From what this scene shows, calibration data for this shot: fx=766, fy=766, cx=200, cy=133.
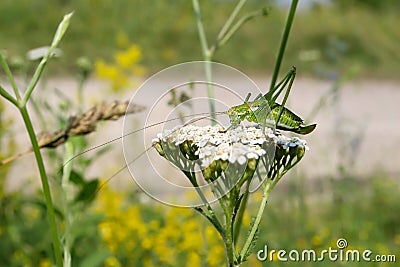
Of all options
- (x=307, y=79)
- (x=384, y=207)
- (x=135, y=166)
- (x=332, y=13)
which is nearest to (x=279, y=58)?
(x=135, y=166)

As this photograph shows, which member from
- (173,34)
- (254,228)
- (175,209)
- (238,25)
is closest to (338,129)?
(175,209)

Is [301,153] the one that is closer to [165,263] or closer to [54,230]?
[54,230]

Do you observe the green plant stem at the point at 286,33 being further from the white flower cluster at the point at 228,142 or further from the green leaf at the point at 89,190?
the green leaf at the point at 89,190

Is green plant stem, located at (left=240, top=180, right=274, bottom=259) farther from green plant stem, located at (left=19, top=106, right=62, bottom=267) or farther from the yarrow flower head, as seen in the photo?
green plant stem, located at (left=19, top=106, right=62, bottom=267)

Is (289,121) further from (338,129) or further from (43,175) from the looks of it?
(338,129)

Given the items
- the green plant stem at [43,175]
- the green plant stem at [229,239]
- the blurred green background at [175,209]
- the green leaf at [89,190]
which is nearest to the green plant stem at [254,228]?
the green plant stem at [229,239]

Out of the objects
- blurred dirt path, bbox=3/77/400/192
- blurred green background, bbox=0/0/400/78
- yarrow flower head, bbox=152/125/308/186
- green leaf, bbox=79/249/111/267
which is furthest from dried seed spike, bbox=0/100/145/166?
blurred green background, bbox=0/0/400/78
